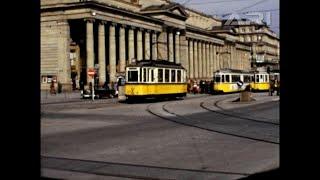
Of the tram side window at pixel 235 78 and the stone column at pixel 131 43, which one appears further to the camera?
the stone column at pixel 131 43

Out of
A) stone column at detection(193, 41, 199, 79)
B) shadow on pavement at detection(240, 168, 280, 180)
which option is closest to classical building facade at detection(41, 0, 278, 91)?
stone column at detection(193, 41, 199, 79)

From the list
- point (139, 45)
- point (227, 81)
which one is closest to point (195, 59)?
point (139, 45)

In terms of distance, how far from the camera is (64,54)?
7400cm

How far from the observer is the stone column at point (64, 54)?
240 feet

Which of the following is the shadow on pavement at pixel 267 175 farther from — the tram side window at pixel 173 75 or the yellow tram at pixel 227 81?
the yellow tram at pixel 227 81

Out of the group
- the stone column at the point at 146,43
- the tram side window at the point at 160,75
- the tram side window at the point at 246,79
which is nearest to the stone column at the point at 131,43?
the stone column at the point at 146,43

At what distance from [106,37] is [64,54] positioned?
11.3m

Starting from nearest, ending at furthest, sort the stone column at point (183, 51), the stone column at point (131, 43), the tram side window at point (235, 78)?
the tram side window at point (235, 78)
the stone column at point (131, 43)
the stone column at point (183, 51)

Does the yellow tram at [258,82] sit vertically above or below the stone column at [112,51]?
below

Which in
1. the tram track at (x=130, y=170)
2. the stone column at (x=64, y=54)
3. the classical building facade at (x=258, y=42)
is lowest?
the tram track at (x=130, y=170)

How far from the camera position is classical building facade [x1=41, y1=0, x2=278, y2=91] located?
73875mm
